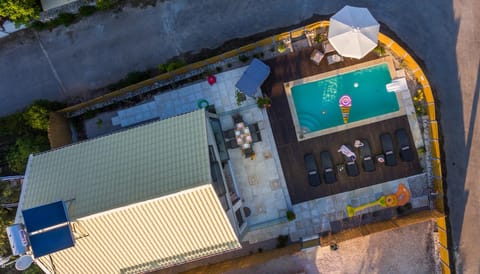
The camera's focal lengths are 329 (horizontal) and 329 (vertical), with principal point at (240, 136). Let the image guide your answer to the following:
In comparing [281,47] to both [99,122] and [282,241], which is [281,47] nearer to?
Answer: [282,241]

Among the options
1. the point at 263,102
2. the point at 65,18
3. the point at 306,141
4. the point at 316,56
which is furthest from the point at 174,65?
the point at 306,141

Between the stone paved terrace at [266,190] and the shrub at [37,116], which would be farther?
the stone paved terrace at [266,190]

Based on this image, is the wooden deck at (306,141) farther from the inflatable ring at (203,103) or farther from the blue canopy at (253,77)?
the inflatable ring at (203,103)

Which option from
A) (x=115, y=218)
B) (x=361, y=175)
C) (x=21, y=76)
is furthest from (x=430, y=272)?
(x=21, y=76)

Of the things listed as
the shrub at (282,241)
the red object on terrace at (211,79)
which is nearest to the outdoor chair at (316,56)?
the red object on terrace at (211,79)

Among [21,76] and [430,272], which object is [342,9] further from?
[21,76]
